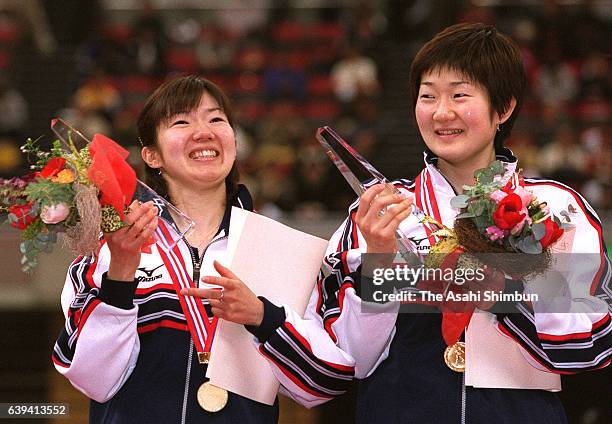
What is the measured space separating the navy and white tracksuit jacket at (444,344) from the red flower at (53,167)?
2.60 feet

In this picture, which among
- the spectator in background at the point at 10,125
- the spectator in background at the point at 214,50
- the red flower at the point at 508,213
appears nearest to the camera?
the red flower at the point at 508,213

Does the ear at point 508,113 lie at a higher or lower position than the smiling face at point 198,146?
higher

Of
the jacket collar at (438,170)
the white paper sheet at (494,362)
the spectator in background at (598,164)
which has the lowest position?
the white paper sheet at (494,362)

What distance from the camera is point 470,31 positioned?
3318mm

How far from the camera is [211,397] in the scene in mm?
Answer: 3182

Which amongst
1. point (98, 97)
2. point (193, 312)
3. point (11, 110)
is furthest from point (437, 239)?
point (11, 110)

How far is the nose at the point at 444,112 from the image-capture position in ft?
10.6

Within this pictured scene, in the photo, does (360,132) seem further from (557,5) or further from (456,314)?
(456,314)

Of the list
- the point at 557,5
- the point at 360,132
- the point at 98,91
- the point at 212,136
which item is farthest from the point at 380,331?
the point at 557,5

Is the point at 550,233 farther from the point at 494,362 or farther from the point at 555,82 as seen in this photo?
the point at 555,82

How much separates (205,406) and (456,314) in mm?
702

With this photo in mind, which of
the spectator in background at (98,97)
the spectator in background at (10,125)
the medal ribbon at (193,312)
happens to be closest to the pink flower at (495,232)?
the medal ribbon at (193,312)

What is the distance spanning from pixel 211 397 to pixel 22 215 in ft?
2.26

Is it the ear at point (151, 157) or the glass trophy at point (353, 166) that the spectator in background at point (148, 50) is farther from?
the glass trophy at point (353, 166)
